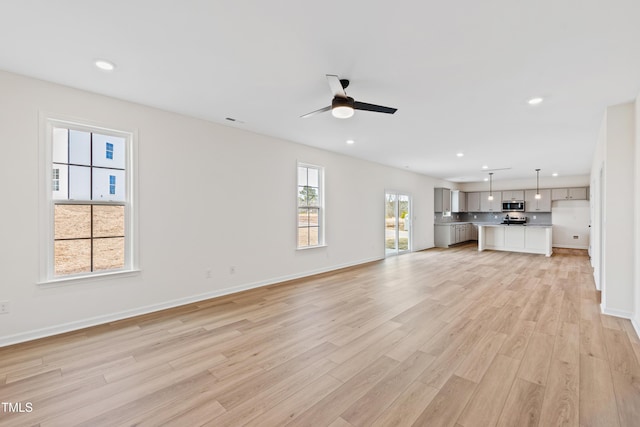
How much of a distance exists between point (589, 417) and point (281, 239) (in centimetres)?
433

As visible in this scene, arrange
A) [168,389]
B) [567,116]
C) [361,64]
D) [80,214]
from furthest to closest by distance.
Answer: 1. [567,116]
2. [80,214]
3. [361,64]
4. [168,389]

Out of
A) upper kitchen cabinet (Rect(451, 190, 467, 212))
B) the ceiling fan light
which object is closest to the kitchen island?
upper kitchen cabinet (Rect(451, 190, 467, 212))

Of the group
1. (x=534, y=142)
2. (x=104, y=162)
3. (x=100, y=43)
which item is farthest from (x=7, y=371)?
(x=534, y=142)

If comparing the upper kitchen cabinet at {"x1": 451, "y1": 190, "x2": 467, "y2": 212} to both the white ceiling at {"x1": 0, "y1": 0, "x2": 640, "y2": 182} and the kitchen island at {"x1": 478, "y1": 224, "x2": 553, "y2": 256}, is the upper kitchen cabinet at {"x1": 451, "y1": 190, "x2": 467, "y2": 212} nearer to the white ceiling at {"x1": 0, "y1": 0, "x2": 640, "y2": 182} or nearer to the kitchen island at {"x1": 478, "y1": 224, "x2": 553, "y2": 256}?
the kitchen island at {"x1": 478, "y1": 224, "x2": 553, "y2": 256}

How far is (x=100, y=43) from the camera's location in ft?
7.57

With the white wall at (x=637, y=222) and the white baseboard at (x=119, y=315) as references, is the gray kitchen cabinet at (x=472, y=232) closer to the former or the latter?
the white wall at (x=637, y=222)

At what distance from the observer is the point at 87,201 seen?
129 inches

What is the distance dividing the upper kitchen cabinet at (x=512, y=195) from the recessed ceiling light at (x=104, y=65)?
42.5ft

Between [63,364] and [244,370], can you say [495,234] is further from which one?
[63,364]

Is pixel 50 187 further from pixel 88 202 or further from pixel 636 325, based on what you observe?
pixel 636 325

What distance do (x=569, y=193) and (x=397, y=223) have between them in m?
6.80

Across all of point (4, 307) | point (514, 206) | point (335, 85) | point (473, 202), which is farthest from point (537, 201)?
point (4, 307)

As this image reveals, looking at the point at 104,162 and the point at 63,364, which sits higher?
the point at 104,162

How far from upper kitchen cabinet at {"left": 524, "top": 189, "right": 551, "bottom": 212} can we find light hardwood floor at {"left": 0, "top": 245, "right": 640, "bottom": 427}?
26.0 ft
